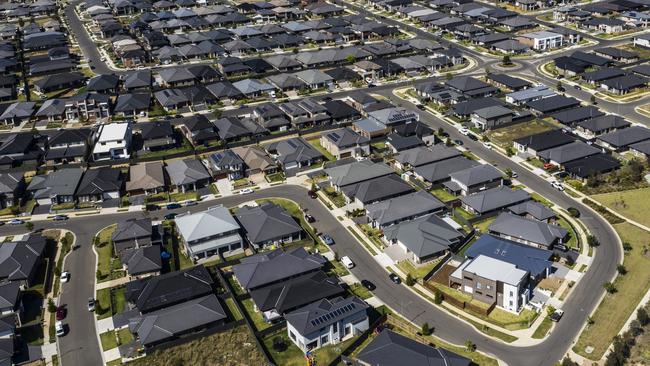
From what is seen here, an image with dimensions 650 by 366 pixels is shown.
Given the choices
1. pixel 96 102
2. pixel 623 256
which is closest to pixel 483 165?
pixel 623 256

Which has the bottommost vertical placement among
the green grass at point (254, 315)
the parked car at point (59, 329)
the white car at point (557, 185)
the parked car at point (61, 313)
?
the white car at point (557, 185)

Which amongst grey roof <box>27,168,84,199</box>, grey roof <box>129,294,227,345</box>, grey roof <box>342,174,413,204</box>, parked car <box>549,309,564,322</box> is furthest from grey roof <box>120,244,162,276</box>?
parked car <box>549,309,564,322</box>

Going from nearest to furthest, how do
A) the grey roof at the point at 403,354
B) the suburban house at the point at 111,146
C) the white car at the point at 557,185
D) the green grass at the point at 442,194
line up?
the grey roof at the point at 403,354
the green grass at the point at 442,194
the white car at the point at 557,185
the suburban house at the point at 111,146

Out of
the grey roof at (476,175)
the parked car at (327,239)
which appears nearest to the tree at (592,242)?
the grey roof at (476,175)

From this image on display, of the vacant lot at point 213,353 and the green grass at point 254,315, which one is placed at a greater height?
the vacant lot at point 213,353

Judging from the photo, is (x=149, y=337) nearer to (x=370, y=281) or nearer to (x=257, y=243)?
(x=257, y=243)

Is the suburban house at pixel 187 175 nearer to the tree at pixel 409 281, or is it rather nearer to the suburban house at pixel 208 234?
the suburban house at pixel 208 234
